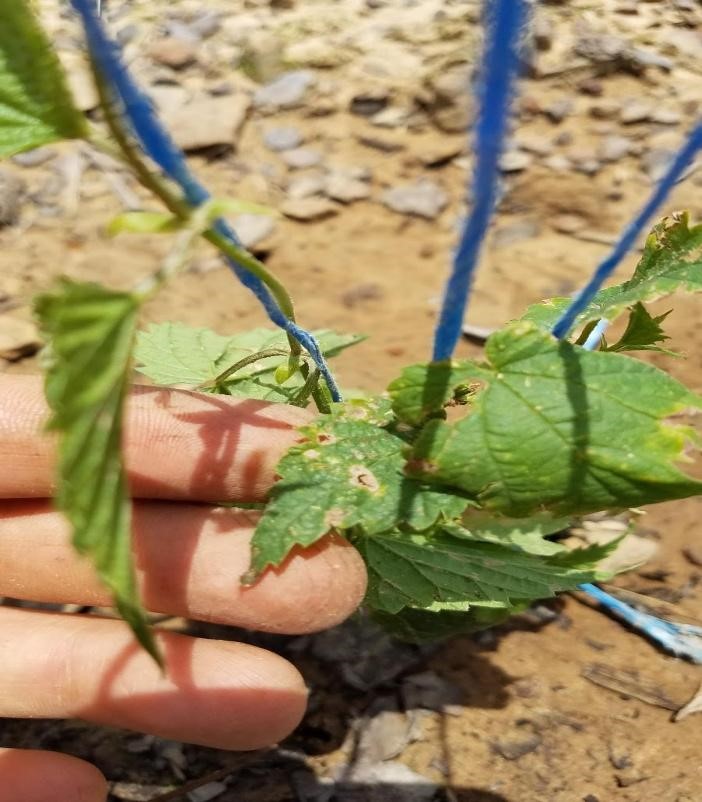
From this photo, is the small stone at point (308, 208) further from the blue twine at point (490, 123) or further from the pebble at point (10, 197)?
the blue twine at point (490, 123)

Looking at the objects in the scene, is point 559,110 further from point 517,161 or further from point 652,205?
point 652,205

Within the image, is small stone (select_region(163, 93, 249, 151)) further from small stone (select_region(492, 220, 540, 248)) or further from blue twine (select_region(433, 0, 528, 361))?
blue twine (select_region(433, 0, 528, 361))

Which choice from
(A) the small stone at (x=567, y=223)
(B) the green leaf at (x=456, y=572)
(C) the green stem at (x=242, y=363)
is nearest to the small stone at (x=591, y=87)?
(A) the small stone at (x=567, y=223)

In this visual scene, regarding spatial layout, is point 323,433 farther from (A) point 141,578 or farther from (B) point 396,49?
(B) point 396,49

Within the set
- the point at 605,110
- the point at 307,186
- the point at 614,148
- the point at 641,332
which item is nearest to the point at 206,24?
the point at 307,186

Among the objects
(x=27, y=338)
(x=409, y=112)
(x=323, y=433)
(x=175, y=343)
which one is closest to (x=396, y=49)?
(x=409, y=112)

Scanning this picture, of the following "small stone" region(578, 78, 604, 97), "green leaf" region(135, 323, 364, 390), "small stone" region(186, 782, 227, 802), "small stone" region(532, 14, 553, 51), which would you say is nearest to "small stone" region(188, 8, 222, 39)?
"small stone" region(532, 14, 553, 51)
